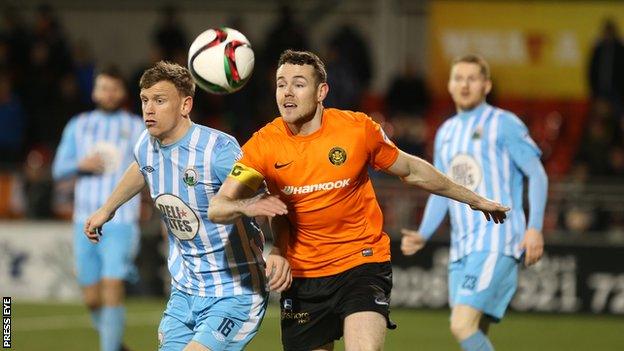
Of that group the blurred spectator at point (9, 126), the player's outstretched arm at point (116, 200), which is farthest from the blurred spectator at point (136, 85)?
the player's outstretched arm at point (116, 200)

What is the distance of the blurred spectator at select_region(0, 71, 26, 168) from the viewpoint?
17.0 metres

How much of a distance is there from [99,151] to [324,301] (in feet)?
13.8

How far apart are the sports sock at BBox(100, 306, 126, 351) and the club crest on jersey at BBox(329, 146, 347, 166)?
12.4 feet

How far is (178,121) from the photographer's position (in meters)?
6.84

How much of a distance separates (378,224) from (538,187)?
163cm

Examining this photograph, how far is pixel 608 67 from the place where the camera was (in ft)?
57.2

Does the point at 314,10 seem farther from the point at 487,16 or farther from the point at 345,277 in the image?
the point at 345,277

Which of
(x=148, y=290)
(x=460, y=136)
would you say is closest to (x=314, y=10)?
(x=148, y=290)

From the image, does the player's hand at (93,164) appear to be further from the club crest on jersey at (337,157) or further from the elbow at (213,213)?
the elbow at (213,213)

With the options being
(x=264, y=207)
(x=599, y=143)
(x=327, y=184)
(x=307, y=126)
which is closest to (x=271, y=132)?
(x=307, y=126)

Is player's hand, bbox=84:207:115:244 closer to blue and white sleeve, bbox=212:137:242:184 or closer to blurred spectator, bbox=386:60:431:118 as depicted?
blue and white sleeve, bbox=212:137:242:184

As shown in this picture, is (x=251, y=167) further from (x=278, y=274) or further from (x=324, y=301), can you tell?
(x=324, y=301)

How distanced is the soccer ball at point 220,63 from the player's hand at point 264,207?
131 centimetres

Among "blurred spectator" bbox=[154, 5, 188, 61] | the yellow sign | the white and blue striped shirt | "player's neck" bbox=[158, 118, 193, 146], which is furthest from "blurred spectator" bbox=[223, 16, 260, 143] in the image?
"player's neck" bbox=[158, 118, 193, 146]
